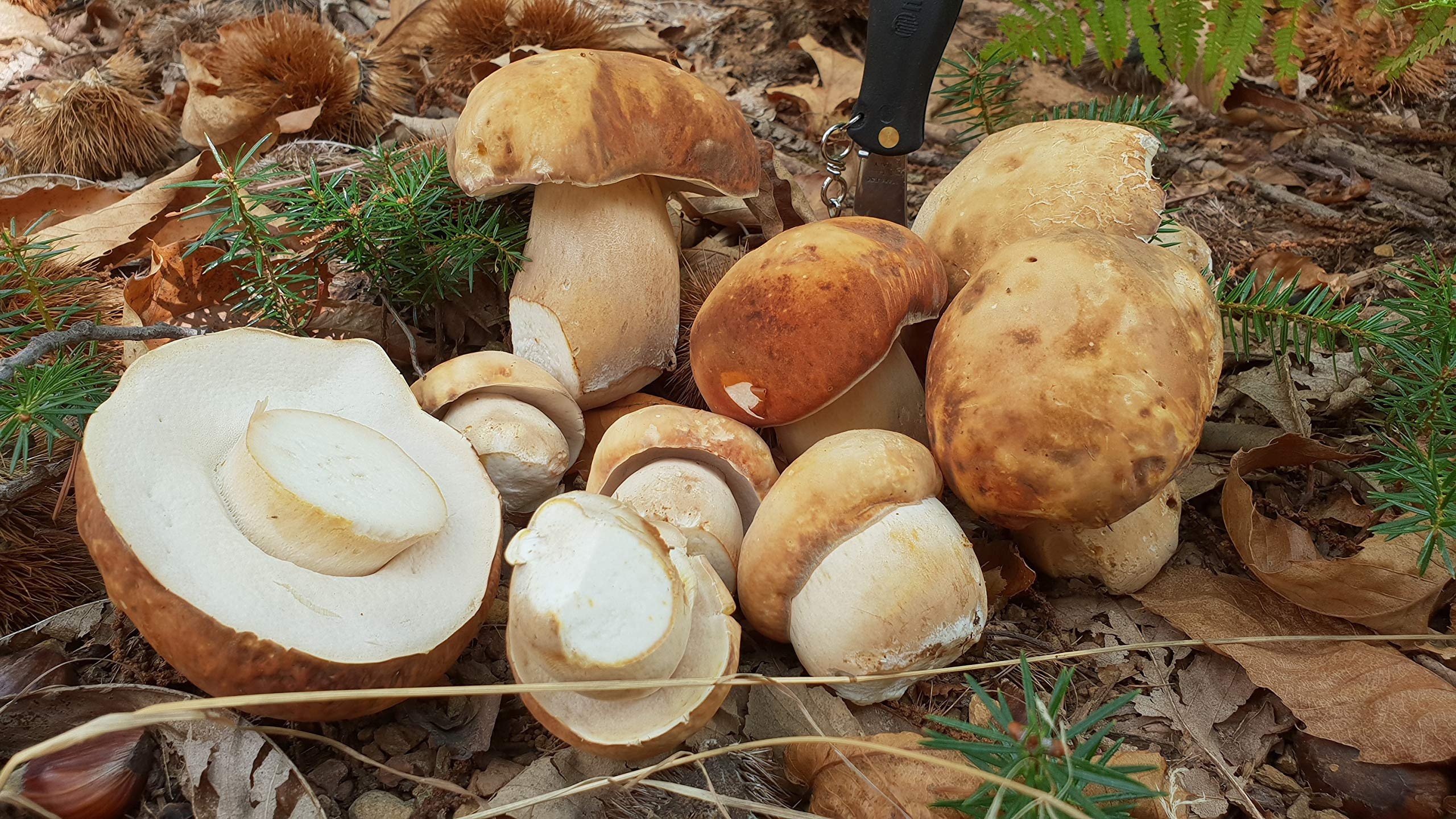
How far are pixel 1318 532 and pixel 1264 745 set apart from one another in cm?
51

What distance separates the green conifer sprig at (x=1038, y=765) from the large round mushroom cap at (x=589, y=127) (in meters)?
1.14

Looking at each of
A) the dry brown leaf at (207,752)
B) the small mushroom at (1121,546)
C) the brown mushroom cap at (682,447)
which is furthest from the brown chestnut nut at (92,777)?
the small mushroom at (1121,546)

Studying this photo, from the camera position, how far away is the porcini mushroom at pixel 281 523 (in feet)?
3.49

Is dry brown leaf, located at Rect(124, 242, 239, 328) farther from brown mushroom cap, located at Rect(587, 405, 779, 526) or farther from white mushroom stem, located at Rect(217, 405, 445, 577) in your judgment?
brown mushroom cap, located at Rect(587, 405, 779, 526)

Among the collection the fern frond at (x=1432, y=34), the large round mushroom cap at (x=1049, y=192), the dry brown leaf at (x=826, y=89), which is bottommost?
the dry brown leaf at (x=826, y=89)

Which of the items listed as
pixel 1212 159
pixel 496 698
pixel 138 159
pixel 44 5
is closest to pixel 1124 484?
pixel 496 698

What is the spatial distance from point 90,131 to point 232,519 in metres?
1.94

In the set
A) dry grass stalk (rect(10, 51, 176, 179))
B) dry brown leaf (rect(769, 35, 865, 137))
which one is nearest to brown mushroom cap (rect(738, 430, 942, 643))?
dry brown leaf (rect(769, 35, 865, 137))

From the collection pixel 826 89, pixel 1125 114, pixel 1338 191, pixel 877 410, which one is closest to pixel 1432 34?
pixel 1338 191

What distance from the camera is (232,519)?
1.21 metres

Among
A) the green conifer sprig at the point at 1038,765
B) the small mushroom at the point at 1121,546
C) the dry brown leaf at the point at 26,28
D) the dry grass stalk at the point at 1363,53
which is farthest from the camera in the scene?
the dry brown leaf at the point at 26,28

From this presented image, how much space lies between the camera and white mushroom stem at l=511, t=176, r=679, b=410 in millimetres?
1867

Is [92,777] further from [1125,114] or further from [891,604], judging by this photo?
[1125,114]

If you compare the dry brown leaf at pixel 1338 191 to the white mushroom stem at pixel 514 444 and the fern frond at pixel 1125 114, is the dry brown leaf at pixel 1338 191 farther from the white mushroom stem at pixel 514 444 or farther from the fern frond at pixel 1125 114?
the white mushroom stem at pixel 514 444
